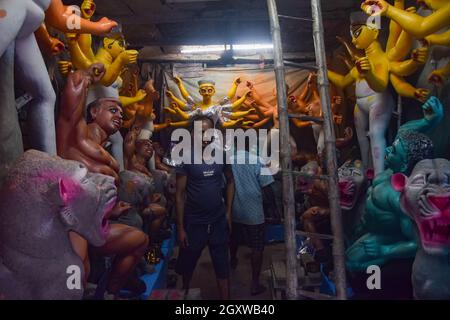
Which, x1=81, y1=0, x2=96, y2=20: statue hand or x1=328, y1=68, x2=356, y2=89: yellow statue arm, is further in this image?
x1=328, y1=68, x2=356, y2=89: yellow statue arm

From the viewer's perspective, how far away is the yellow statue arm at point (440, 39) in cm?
220

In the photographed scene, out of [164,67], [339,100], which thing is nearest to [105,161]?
[339,100]

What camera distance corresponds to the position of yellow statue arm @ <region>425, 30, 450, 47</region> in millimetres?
2203

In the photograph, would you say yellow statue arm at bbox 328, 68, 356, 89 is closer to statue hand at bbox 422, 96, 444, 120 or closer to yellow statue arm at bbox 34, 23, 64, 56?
statue hand at bbox 422, 96, 444, 120

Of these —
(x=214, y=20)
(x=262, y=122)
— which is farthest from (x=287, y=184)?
(x=262, y=122)

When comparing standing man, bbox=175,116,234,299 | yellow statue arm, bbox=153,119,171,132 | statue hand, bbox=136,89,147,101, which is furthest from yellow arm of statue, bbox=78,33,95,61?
yellow statue arm, bbox=153,119,171,132

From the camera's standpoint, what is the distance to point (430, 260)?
1878 mm

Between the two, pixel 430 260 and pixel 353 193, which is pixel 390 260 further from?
pixel 353 193

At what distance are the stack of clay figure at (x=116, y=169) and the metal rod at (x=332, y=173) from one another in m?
0.10

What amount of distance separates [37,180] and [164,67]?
13.2ft

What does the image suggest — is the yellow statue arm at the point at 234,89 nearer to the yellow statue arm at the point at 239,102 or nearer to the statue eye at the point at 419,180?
the yellow statue arm at the point at 239,102

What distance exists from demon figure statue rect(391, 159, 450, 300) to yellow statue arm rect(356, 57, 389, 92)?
2.89 ft

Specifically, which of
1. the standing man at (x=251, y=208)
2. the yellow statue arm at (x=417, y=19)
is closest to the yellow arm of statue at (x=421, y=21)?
the yellow statue arm at (x=417, y=19)

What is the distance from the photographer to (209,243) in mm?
2908
